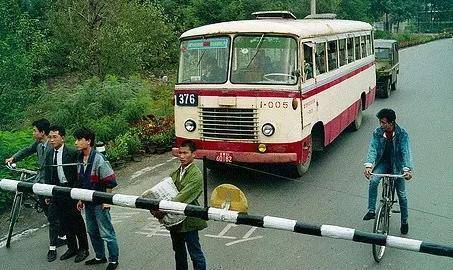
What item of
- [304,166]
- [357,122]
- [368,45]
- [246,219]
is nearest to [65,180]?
[246,219]

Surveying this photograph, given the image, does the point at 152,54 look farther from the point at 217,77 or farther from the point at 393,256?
the point at 393,256

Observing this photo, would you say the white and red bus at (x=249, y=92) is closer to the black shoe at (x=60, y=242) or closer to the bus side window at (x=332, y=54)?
the bus side window at (x=332, y=54)

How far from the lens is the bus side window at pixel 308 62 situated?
10.1 meters

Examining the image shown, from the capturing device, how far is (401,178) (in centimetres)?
737

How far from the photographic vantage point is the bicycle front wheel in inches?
269

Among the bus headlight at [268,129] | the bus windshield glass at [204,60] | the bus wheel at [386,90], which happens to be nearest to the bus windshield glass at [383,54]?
the bus wheel at [386,90]

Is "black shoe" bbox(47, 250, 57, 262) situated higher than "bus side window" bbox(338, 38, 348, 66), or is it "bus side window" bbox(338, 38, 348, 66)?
"bus side window" bbox(338, 38, 348, 66)

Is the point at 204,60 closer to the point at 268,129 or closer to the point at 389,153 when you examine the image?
the point at 268,129

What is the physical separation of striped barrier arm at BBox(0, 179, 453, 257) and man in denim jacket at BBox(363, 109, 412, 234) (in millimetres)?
2171

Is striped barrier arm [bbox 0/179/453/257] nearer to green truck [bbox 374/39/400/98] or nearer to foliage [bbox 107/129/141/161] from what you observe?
foliage [bbox 107/129/141/161]

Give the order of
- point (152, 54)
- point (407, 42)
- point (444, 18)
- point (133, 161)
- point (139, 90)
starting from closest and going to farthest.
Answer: point (133, 161), point (139, 90), point (152, 54), point (407, 42), point (444, 18)

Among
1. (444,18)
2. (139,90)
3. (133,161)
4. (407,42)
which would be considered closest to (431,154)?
(133,161)

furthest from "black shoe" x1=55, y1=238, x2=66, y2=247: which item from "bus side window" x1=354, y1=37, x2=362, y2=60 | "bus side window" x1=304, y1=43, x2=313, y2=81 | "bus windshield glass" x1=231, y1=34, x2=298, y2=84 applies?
"bus side window" x1=354, y1=37, x2=362, y2=60

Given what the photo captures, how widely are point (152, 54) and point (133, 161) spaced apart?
1260 cm
